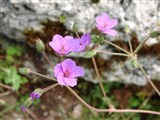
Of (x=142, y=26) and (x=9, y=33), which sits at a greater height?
(x=9, y=33)

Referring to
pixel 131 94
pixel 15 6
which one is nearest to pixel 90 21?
pixel 15 6

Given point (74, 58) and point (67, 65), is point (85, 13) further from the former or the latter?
point (67, 65)

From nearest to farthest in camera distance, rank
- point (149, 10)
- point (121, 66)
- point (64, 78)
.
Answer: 1. point (64, 78)
2. point (149, 10)
3. point (121, 66)

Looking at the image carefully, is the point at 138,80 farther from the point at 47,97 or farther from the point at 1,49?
the point at 1,49

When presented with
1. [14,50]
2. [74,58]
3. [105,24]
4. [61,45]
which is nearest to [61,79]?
[61,45]

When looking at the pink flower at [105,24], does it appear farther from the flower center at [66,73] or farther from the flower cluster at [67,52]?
the flower center at [66,73]

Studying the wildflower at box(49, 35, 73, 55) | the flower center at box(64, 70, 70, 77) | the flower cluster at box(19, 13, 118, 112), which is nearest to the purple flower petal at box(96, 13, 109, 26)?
the flower cluster at box(19, 13, 118, 112)
